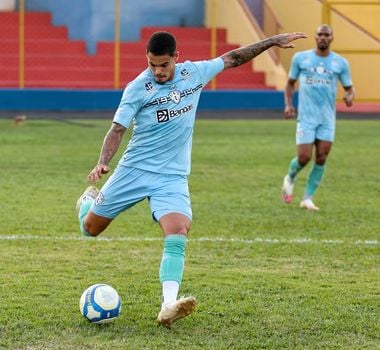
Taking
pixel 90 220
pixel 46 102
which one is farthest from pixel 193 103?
pixel 46 102

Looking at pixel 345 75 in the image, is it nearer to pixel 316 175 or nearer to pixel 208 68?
pixel 316 175

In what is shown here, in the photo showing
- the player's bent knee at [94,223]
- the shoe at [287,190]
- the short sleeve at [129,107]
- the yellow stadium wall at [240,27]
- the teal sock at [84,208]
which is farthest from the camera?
the yellow stadium wall at [240,27]

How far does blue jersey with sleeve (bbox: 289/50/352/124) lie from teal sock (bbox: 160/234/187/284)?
5.89 meters

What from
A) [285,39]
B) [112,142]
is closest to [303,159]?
[285,39]

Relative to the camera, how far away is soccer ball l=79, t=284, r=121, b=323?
6238 mm

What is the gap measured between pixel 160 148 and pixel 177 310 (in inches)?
46.1

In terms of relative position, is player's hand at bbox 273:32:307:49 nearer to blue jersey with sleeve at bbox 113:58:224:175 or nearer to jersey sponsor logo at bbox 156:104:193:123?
blue jersey with sleeve at bbox 113:58:224:175

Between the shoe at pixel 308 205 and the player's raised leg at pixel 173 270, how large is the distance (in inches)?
212

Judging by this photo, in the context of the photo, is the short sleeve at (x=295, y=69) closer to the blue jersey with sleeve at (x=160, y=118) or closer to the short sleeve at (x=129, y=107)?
the blue jersey with sleeve at (x=160, y=118)

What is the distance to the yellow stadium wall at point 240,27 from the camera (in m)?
28.7

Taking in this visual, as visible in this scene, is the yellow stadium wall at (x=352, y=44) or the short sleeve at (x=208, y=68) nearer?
the short sleeve at (x=208, y=68)

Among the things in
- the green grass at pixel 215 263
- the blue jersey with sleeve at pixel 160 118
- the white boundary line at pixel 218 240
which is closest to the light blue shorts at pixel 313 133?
the green grass at pixel 215 263

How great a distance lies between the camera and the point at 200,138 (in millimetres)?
20484

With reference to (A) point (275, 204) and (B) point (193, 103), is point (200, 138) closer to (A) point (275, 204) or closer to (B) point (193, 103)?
(A) point (275, 204)
